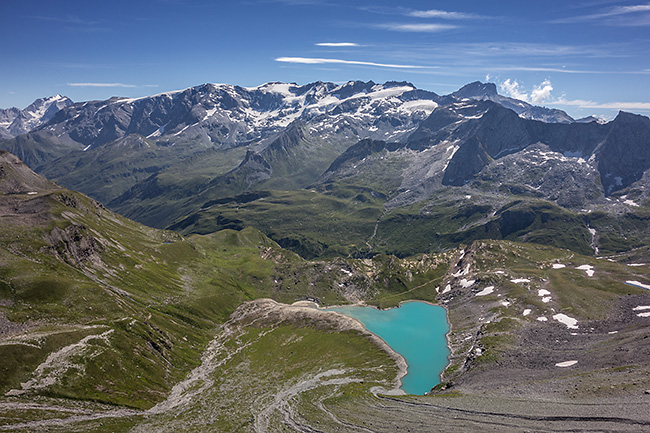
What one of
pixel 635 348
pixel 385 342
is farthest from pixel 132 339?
pixel 635 348

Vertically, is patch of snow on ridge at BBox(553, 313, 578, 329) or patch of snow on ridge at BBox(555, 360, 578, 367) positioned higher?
patch of snow on ridge at BBox(555, 360, 578, 367)

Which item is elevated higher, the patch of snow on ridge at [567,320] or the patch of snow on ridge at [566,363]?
the patch of snow on ridge at [566,363]

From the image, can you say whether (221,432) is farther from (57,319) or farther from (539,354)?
(539,354)

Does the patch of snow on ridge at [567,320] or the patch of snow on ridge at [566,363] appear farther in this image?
the patch of snow on ridge at [567,320]

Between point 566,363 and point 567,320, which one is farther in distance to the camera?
point 567,320

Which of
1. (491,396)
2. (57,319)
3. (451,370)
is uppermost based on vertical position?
(57,319)

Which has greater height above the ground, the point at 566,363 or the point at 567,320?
the point at 566,363

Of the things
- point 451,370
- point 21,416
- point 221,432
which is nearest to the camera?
point 21,416

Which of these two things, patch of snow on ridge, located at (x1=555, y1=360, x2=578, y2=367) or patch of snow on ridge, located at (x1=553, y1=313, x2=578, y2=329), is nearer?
patch of snow on ridge, located at (x1=555, y1=360, x2=578, y2=367)
